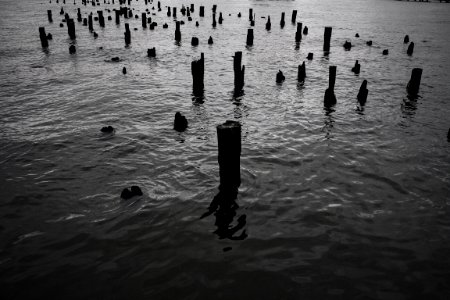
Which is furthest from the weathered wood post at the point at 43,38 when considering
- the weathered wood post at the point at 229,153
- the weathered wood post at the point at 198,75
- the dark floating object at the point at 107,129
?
the weathered wood post at the point at 229,153

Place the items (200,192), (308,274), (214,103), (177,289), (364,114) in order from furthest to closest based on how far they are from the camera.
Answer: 1. (214,103)
2. (364,114)
3. (200,192)
4. (308,274)
5. (177,289)

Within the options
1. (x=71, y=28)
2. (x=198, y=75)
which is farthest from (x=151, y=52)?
(x=71, y=28)

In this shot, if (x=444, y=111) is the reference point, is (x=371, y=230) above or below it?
below

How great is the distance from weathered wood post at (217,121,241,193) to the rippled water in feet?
1.47

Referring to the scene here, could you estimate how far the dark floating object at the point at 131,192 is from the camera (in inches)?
287

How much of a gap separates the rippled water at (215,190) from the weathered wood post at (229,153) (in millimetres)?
447

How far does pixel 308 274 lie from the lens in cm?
556

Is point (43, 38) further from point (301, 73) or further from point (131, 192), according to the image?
point (131, 192)

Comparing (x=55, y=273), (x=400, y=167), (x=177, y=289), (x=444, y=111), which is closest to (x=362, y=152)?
(x=400, y=167)

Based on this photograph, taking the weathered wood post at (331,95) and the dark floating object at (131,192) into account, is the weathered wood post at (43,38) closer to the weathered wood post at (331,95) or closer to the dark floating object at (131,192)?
the weathered wood post at (331,95)

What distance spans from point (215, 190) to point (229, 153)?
1.35 meters

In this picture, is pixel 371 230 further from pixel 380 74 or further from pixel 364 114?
pixel 380 74

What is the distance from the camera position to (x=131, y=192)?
7336 mm

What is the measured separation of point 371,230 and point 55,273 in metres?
6.18
